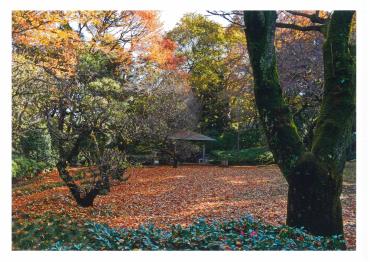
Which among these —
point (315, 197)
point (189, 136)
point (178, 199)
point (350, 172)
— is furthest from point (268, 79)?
point (189, 136)

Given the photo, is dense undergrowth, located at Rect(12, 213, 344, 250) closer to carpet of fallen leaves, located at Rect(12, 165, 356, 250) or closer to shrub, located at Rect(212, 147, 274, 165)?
carpet of fallen leaves, located at Rect(12, 165, 356, 250)

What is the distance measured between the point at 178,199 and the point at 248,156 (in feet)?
6.45

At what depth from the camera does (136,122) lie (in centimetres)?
582

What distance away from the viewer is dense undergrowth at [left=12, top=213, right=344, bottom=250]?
3.57 meters

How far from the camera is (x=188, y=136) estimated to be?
7164 millimetres

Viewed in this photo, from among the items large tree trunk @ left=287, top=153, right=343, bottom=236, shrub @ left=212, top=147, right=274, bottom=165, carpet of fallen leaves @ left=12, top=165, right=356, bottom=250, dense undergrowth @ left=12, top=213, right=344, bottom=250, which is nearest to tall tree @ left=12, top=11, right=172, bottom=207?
carpet of fallen leaves @ left=12, top=165, right=356, bottom=250

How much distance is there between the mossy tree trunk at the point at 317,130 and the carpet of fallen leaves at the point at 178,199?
58 cm

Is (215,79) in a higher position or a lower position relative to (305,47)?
lower

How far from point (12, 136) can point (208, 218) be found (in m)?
2.45

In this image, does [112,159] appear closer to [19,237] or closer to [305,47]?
[19,237]

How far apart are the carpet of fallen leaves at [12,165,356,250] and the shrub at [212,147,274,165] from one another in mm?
176

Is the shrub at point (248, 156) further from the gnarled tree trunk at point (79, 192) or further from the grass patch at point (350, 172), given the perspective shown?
the gnarled tree trunk at point (79, 192)
